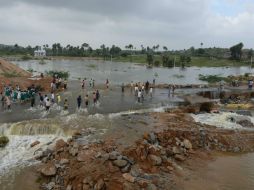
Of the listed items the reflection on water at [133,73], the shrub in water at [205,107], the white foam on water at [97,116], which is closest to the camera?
the white foam on water at [97,116]

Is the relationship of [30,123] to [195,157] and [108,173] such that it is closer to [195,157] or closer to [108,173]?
[108,173]

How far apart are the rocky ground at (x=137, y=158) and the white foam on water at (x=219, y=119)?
125 inches

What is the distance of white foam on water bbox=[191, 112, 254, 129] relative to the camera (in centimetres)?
3160

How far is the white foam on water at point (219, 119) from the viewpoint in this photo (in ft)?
104

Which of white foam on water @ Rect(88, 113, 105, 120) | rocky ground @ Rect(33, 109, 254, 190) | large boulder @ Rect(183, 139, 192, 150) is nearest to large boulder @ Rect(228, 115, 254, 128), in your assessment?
rocky ground @ Rect(33, 109, 254, 190)

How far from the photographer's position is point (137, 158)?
21.0 meters

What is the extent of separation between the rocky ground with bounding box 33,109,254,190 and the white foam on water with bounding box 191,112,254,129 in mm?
3176

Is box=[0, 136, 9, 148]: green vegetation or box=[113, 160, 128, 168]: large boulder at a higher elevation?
box=[113, 160, 128, 168]: large boulder

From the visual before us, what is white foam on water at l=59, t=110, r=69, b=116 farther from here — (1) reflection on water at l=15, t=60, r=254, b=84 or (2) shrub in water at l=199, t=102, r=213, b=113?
(1) reflection on water at l=15, t=60, r=254, b=84

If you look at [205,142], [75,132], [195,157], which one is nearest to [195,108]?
[205,142]

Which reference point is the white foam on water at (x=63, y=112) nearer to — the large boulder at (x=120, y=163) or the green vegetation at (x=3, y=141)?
the green vegetation at (x=3, y=141)

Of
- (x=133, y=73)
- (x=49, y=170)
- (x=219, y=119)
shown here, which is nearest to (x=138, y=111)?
(x=219, y=119)

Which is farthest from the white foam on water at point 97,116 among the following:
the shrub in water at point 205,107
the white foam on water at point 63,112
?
the shrub in water at point 205,107

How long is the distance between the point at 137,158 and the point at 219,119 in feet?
50.2
